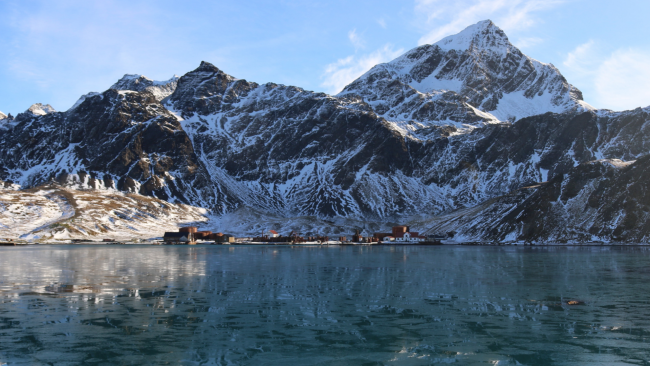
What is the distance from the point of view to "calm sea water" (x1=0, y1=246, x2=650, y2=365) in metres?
31.5

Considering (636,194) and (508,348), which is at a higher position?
(636,194)

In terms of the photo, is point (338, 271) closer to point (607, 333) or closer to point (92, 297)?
point (92, 297)

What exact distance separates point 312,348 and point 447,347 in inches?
333

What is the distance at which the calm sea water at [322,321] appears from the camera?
103ft

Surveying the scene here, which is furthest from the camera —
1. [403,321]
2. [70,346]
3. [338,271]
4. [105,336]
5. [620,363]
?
[338,271]

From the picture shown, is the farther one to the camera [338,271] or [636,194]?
Result: [636,194]

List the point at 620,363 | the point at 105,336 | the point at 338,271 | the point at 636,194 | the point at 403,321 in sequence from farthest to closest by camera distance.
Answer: the point at 636,194, the point at 338,271, the point at 403,321, the point at 105,336, the point at 620,363

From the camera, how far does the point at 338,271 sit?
8700 centimetres

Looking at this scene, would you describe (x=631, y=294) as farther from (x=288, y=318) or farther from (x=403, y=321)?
(x=288, y=318)

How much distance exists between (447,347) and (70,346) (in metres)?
23.3

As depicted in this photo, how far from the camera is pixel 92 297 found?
5262 cm

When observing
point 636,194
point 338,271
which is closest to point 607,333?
point 338,271

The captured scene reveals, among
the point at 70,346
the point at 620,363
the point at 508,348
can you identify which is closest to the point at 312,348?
the point at 508,348

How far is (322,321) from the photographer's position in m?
41.5
